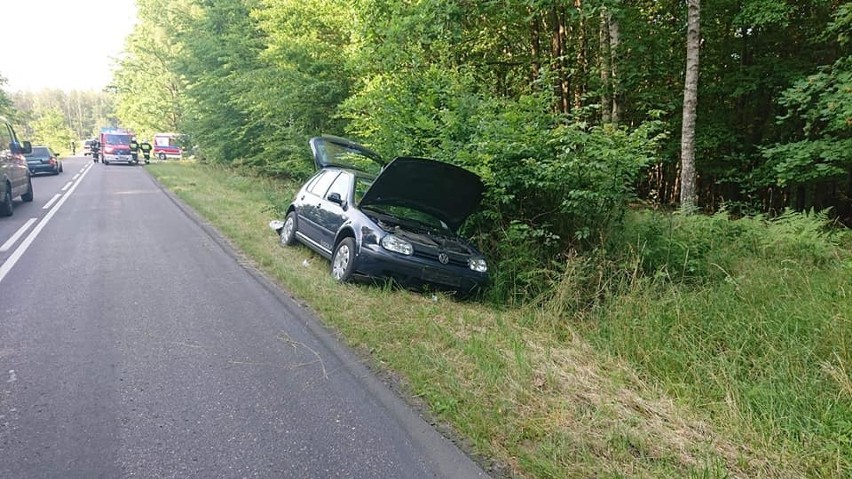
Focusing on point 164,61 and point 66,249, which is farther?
point 164,61

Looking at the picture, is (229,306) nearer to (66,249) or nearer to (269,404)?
(269,404)

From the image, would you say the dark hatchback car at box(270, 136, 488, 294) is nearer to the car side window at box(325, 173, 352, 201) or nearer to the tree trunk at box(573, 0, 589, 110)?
the car side window at box(325, 173, 352, 201)

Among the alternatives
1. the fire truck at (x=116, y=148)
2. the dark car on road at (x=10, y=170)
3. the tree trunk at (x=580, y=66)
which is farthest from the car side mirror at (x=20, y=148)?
the fire truck at (x=116, y=148)

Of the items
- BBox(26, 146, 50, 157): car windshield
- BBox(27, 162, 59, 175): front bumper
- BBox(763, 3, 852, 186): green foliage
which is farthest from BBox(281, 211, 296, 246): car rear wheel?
BBox(26, 146, 50, 157): car windshield

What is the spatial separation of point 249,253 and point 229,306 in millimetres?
2875

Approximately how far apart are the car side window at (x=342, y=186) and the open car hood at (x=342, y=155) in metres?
0.98

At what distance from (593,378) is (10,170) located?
1367cm

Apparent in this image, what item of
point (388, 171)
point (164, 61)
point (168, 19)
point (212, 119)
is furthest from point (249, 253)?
point (164, 61)

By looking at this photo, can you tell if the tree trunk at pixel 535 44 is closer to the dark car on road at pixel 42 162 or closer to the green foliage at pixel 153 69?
the dark car on road at pixel 42 162

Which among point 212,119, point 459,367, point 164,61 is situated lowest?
point 459,367

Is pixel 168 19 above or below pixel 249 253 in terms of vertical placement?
above

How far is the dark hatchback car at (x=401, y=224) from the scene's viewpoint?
6422 millimetres

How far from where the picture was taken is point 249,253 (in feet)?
27.9

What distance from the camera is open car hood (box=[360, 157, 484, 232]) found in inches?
260
